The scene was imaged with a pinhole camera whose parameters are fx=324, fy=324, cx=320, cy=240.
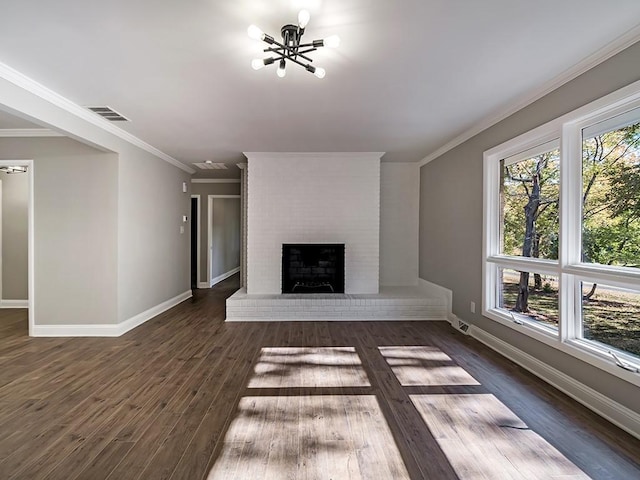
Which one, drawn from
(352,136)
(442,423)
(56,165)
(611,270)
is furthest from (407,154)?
(56,165)

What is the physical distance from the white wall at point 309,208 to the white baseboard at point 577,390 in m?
2.34

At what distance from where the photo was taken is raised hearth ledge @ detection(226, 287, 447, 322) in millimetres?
4707

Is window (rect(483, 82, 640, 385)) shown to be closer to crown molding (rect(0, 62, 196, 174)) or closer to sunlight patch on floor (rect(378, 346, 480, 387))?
sunlight patch on floor (rect(378, 346, 480, 387))

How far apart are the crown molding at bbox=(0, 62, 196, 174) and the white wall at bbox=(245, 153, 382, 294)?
5.43ft

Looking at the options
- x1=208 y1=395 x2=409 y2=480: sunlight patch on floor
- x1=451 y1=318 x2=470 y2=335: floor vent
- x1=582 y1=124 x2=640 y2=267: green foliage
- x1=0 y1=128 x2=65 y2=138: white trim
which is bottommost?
x1=208 y1=395 x2=409 y2=480: sunlight patch on floor

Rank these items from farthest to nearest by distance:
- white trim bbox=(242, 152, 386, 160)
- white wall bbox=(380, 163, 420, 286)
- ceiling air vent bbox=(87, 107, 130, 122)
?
1. white wall bbox=(380, 163, 420, 286)
2. white trim bbox=(242, 152, 386, 160)
3. ceiling air vent bbox=(87, 107, 130, 122)

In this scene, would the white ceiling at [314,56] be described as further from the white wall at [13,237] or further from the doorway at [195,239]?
the doorway at [195,239]

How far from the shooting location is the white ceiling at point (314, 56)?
1845 mm

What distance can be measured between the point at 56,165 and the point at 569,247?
544 centimetres

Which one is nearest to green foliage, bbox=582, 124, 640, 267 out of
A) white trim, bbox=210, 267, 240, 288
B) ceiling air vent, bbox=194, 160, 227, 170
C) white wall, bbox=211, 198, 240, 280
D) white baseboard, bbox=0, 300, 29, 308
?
ceiling air vent, bbox=194, 160, 227, 170

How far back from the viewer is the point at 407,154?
17.3 feet

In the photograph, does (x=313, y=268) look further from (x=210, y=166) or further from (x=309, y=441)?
(x=309, y=441)

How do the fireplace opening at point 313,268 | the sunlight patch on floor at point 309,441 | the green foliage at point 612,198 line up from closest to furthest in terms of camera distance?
1. the sunlight patch on floor at point 309,441
2. the green foliage at point 612,198
3. the fireplace opening at point 313,268

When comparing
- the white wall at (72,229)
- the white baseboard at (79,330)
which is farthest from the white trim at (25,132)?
the white baseboard at (79,330)
